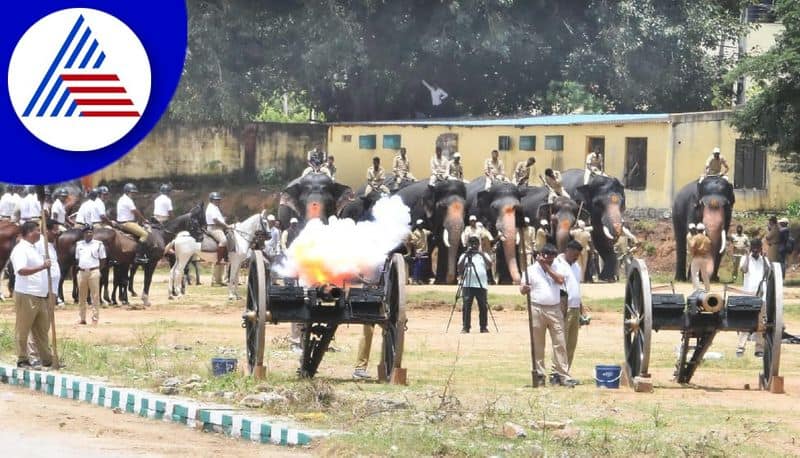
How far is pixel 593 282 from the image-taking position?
3678 centimetres

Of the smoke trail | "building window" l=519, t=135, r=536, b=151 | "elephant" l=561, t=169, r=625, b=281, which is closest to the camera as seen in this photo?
the smoke trail

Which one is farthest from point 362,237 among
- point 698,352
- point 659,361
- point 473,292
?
point 473,292

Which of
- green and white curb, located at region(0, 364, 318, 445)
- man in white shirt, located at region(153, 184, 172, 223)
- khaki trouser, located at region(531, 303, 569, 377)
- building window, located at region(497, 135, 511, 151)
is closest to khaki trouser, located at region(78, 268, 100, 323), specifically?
green and white curb, located at region(0, 364, 318, 445)

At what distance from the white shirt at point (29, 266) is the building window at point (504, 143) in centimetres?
2857

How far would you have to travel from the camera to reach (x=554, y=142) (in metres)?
45.7

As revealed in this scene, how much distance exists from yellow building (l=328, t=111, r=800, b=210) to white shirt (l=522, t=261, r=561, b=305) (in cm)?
2278

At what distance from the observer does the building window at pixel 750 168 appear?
140 ft

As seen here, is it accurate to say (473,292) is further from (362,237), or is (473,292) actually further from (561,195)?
(561,195)

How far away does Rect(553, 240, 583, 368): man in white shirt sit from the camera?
59.6ft

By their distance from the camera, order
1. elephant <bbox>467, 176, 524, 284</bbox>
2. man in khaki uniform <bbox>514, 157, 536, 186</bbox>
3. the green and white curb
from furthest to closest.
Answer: man in khaki uniform <bbox>514, 157, 536, 186</bbox>
elephant <bbox>467, 176, 524, 284</bbox>
the green and white curb

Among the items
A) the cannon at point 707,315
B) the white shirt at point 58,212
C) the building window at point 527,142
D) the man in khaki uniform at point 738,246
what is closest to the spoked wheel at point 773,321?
the cannon at point 707,315

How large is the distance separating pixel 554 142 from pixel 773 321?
28626 mm

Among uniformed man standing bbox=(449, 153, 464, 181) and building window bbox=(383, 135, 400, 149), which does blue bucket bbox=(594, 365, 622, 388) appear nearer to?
uniformed man standing bbox=(449, 153, 464, 181)

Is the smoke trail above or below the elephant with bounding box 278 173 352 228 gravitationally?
below
